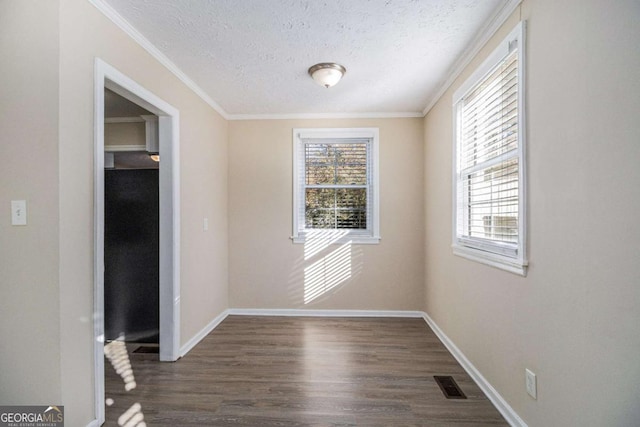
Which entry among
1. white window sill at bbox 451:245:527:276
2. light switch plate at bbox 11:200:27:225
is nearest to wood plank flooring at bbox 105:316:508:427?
white window sill at bbox 451:245:527:276

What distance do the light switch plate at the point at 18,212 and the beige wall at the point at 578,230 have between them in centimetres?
262

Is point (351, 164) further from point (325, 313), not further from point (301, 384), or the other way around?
point (301, 384)

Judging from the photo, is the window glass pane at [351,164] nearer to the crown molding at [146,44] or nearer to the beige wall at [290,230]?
the beige wall at [290,230]

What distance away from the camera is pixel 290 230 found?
389 cm

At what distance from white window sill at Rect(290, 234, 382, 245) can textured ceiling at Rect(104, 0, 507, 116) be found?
5.37 ft

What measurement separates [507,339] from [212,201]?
2.97 m

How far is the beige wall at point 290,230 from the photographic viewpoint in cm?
383

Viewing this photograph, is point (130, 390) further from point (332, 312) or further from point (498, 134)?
point (498, 134)

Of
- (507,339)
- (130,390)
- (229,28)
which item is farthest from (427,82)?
(130,390)

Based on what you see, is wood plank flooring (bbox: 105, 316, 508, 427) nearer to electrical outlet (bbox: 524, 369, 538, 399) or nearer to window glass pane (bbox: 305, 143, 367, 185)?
electrical outlet (bbox: 524, 369, 538, 399)

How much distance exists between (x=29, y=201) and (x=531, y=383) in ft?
9.11

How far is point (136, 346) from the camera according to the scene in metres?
3.07

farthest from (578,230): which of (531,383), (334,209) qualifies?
(334,209)

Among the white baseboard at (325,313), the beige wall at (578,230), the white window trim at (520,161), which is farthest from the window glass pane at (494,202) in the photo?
the white baseboard at (325,313)
